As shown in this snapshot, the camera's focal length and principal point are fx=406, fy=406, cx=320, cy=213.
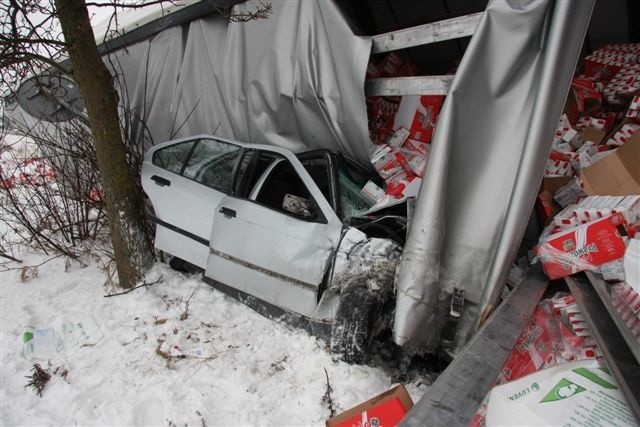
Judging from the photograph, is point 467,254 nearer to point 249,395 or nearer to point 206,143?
point 249,395

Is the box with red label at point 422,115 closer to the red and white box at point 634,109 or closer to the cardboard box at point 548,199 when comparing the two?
the cardboard box at point 548,199

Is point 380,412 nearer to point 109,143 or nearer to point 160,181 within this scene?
point 160,181

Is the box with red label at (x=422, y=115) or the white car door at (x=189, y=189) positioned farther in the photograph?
the box with red label at (x=422, y=115)

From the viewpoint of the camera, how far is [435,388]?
6.29ft

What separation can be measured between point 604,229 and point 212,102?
14.8 ft

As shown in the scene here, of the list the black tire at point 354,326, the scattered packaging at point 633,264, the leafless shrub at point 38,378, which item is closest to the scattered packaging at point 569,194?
the scattered packaging at point 633,264

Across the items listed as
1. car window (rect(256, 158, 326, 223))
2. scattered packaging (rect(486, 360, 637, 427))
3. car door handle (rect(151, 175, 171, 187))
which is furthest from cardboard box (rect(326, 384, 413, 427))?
car door handle (rect(151, 175, 171, 187))

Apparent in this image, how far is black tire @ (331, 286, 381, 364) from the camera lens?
293 cm

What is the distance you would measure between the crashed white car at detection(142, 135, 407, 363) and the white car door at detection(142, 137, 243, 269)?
1cm

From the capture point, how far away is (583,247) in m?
2.58

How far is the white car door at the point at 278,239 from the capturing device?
3.32 m

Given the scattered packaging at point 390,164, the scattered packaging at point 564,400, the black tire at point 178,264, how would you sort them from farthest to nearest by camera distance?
the black tire at point 178,264 → the scattered packaging at point 390,164 → the scattered packaging at point 564,400

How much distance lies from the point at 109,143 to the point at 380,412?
137 inches

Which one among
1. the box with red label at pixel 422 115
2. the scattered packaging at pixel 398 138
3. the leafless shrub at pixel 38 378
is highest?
the box with red label at pixel 422 115
